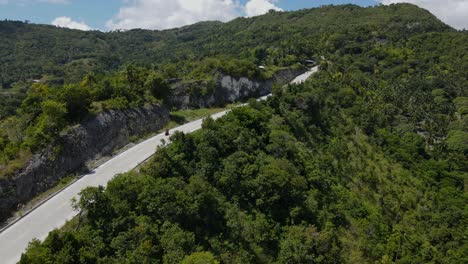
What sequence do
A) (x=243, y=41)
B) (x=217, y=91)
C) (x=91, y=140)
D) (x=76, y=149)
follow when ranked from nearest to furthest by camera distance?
(x=76, y=149) < (x=91, y=140) < (x=217, y=91) < (x=243, y=41)

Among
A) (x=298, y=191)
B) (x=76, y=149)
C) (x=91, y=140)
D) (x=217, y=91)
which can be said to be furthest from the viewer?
(x=217, y=91)

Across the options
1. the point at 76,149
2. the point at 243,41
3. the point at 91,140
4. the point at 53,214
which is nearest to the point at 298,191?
the point at 91,140

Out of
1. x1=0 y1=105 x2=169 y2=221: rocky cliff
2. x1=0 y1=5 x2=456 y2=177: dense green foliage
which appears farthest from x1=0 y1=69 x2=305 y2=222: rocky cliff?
x1=0 y1=5 x2=456 y2=177: dense green foliage

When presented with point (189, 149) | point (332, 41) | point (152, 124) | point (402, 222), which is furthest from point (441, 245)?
point (332, 41)

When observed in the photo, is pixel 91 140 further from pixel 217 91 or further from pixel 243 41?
pixel 243 41

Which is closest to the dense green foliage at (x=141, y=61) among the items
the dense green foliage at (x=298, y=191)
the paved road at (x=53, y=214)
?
the paved road at (x=53, y=214)

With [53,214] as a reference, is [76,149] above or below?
above

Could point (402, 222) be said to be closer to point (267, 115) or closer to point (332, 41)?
point (267, 115)

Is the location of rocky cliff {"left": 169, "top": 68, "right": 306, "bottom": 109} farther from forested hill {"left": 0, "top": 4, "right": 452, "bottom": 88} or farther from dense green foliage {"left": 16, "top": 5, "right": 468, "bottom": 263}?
forested hill {"left": 0, "top": 4, "right": 452, "bottom": 88}
